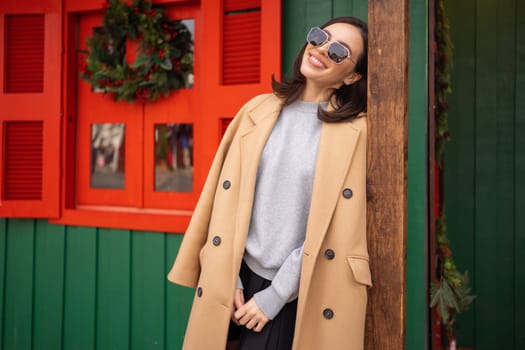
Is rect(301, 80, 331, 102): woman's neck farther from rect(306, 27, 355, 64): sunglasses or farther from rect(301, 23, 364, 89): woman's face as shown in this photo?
rect(306, 27, 355, 64): sunglasses

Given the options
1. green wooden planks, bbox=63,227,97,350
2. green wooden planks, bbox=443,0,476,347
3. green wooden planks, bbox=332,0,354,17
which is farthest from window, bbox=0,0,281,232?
green wooden planks, bbox=443,0,476,347

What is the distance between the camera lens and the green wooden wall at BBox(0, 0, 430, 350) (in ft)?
9.86

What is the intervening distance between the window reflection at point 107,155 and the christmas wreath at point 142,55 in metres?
0.23

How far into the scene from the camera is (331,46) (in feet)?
5.82

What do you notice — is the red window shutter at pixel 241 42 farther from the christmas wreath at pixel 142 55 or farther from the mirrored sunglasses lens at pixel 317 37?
the mirrored sunglasses lens at pixel 317 37

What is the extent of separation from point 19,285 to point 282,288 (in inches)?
91.8

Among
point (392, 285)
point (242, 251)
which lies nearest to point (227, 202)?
point (242, 251)

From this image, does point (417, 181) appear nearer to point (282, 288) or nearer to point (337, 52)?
point (337, 52)

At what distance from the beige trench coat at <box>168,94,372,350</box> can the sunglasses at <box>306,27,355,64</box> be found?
8.8 inches

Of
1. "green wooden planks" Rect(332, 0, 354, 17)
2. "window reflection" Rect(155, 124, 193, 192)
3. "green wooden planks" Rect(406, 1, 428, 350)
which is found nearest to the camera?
"green wooden planks" Rect(406, 1, 428, 350)

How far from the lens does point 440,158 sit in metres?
3.37

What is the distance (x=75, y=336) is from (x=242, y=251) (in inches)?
78.3

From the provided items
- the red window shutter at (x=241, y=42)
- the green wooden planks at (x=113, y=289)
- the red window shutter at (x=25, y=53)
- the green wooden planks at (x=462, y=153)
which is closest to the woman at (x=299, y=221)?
the red window shutter at (x=241, y=42)

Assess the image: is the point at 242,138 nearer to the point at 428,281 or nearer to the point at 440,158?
the point at 428,281
